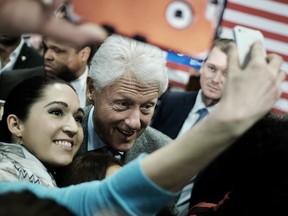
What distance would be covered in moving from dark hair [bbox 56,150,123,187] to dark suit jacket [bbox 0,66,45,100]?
1.23 meters

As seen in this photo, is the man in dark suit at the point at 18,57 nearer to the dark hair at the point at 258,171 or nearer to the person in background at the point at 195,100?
the person in background at the point at 195,100

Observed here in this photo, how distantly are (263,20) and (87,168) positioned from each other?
3.66m

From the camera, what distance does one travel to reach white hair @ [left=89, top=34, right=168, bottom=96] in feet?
5.76

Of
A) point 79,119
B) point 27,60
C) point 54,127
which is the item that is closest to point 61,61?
point 27,60

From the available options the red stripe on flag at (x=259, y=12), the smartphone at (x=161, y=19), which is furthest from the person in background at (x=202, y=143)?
the red stripe on flag at (x=259, y=12)

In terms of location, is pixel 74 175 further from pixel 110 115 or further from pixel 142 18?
pixel 142 18

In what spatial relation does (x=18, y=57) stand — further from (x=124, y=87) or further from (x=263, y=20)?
(x=263, y=20)

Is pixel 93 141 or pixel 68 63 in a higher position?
pixel 93 141

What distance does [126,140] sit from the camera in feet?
5.91

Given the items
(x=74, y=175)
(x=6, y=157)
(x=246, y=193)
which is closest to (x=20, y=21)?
(x=246, y=193)

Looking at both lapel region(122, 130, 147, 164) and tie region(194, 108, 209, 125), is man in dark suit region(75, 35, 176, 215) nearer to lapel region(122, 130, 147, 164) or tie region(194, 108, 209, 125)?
lapel region(122, 130, 147, 164)

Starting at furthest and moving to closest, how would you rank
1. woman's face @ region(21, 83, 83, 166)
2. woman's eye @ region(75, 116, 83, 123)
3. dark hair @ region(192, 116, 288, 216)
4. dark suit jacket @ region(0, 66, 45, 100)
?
dark suit jacket @ region(0, 66, 45, 100) → woman's eye @ region(75, 116, 83, 123) → woman's face @ region(21, 83, 83, 166) → dark hair @ region(192, 116, 288, 216)


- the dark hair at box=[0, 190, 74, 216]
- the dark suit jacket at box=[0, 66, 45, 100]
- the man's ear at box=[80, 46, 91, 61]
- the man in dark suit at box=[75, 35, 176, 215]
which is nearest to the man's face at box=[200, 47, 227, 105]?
the man's ear at box=[80, 46, 91, 61]

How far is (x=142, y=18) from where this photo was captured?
944mm
